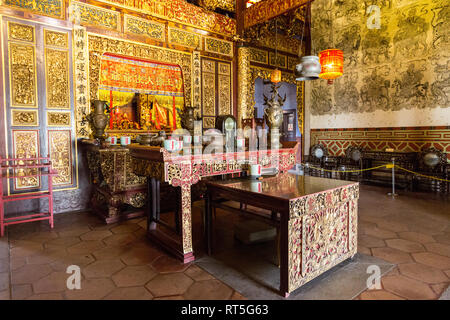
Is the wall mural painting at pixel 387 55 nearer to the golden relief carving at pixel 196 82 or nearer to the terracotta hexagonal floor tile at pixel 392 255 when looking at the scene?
the golden relief carving at pixel 196 82

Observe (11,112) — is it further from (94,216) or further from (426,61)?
(426,61)

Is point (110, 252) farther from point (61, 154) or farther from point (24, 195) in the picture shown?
point (61, 154)

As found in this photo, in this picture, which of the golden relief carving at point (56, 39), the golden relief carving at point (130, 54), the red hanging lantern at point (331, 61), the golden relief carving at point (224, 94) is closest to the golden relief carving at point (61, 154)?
the golden relief carving at point (130, 54)

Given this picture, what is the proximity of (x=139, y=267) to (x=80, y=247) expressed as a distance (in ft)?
2.92

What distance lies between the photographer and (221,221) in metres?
3.66

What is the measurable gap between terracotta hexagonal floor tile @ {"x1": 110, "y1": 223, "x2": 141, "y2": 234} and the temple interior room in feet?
0.14

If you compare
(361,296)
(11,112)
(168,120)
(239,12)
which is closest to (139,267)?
(361,296)

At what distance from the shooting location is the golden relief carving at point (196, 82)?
5.78m

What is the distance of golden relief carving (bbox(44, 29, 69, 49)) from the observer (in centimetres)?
413

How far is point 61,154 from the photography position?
4.31 metres

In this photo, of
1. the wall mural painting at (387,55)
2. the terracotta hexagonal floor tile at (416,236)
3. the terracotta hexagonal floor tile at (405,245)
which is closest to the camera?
the terracotta hexagonal floor tile at (405,245)

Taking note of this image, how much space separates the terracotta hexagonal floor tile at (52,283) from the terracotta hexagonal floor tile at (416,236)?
130 inches

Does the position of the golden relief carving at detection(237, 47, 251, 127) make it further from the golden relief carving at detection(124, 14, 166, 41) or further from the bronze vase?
the bronze vase

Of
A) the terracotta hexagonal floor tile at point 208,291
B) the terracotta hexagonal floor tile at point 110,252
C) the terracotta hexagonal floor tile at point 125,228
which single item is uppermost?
Result: the terracotta hexagonal floor tile at point 125,228
